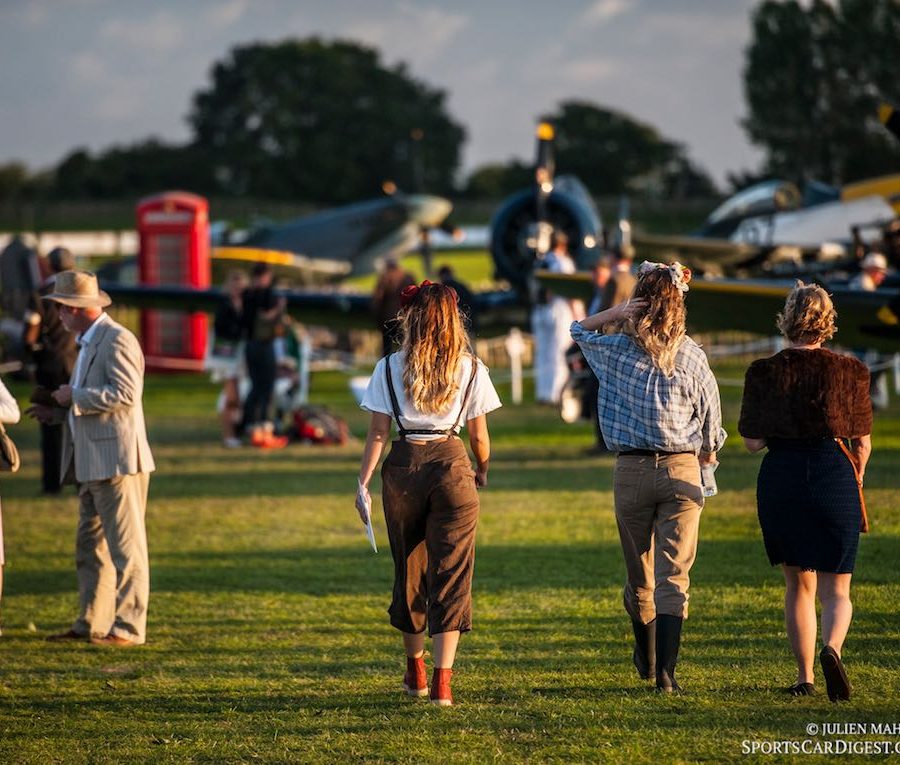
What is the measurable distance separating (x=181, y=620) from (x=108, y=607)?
1.82 ft

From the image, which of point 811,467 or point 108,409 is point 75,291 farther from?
point 811,467

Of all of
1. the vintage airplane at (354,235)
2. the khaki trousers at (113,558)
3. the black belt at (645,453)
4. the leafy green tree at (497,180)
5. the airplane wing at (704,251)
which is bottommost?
the khaki trousers at (113,558)

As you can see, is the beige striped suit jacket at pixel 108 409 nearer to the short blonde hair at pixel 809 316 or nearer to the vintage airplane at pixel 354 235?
the short blonde hair at pixel 809 316

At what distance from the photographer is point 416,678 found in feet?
21.0

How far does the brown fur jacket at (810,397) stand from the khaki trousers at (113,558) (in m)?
3.53

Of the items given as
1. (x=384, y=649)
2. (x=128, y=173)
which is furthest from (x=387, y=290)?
(x=128, y=173)

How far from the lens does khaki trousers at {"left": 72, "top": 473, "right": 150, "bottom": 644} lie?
770 cm

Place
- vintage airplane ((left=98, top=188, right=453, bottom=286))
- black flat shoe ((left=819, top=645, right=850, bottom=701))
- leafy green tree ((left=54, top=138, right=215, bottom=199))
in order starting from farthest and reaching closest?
leafy green tree ((left=54, top=138, right=215, bottom=199)) → vintage airplane ((left=98, top=188, right=453, bottom=286)) → black flat shoe ((left=819, top=645, right=850, bottom=701))

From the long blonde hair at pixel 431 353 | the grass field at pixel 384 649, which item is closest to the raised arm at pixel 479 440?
the long blonde hair at pixel 431 353

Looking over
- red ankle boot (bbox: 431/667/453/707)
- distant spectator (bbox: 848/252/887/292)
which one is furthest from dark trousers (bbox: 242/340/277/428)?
red ankle boot (bbox: 431/667/453/707)

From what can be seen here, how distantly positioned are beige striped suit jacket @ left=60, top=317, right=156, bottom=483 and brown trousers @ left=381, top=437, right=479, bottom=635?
2.04 meters

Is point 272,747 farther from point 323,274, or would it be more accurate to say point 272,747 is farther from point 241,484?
point 323,274

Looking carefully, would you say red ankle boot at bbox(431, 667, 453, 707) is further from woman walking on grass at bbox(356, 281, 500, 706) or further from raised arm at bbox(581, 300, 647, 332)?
raised arm at bbox(581, 300, 647, 332)

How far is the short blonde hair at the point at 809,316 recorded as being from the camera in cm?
604
